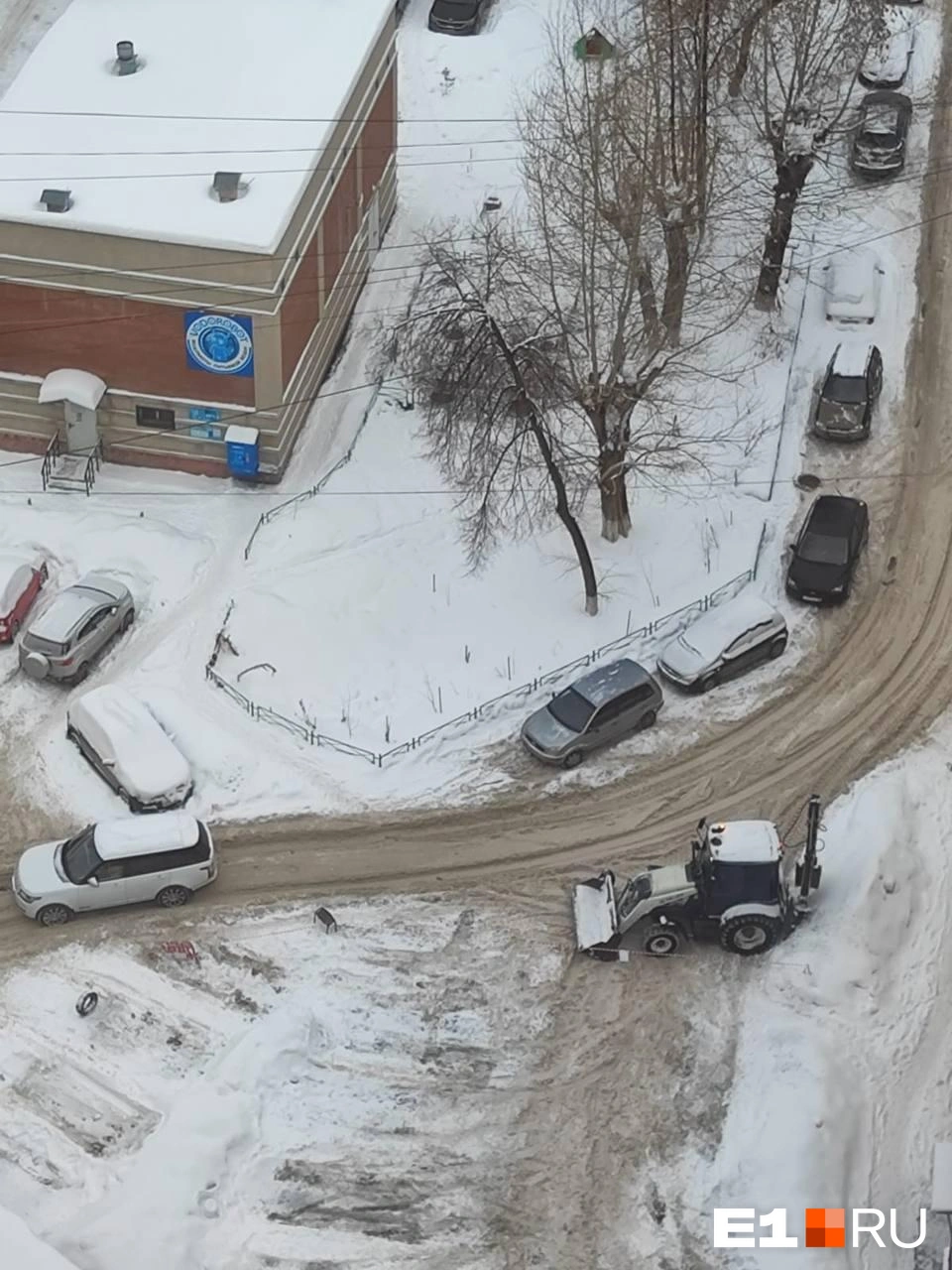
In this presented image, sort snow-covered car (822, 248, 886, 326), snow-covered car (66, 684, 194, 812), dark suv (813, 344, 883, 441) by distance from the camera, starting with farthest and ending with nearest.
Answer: snow-covered car (822, 248, 886, 326), dark suv (813, 344, 883, 441), snow-covered car (66, 684, 194, 812)

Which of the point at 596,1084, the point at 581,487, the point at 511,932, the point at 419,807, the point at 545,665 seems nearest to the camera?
the point at 596,1084

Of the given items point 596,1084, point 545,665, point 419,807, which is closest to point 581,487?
point 545,665

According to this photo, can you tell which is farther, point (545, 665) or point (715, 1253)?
point (545, 665)

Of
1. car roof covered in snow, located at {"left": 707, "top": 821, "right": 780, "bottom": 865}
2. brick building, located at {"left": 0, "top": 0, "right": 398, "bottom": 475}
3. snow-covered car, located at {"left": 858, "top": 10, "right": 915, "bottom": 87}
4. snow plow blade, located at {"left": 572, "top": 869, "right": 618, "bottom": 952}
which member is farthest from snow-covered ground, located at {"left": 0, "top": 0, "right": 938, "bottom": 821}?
snow-covered car, located at {"left": 858, "top": 10, "right": 915, "bottom": 87}

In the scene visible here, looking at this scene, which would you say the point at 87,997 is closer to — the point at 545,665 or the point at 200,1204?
the point at 200,1204

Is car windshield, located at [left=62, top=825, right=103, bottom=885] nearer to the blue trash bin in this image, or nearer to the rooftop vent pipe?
the blue trash bin

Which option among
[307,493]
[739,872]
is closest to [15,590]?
[307,493]

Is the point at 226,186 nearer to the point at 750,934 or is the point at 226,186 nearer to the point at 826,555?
the point at 826,555
